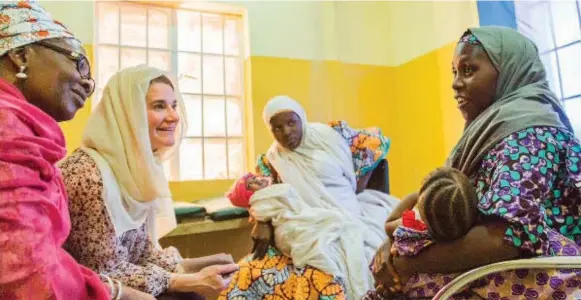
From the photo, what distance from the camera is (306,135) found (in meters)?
3.04

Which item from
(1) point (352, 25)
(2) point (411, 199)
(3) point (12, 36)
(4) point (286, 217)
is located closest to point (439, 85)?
(1) point (352, 25)

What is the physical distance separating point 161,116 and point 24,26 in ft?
2.12

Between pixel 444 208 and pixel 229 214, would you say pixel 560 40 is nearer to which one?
pixel 229 214

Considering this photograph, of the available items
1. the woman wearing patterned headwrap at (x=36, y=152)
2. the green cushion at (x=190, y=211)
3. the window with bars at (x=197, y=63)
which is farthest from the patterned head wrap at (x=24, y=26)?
the window with bars at (x=197, y=63)

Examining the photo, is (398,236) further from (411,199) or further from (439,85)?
(439,85)

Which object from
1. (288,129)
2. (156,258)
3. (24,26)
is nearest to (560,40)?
(288,129)

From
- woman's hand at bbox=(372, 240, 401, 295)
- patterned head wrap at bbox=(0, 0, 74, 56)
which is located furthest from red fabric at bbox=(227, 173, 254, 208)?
patterned head wrap at bbox=(0, 0, 74, 56)

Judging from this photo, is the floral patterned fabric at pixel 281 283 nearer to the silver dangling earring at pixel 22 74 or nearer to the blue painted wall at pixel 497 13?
the silver dangling earring at pixel 22 74

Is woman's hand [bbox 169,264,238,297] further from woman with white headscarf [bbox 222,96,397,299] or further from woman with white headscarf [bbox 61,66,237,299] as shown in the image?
woman with white headscarf [bbox 222,96,397,299]

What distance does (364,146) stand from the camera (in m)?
3.15

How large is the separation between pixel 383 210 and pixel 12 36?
7.28 ft

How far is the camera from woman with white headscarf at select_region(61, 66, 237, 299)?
1.42 m

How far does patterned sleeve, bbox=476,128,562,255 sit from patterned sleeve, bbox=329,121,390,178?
1876mm

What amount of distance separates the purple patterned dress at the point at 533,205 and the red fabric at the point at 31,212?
0.87 meters
